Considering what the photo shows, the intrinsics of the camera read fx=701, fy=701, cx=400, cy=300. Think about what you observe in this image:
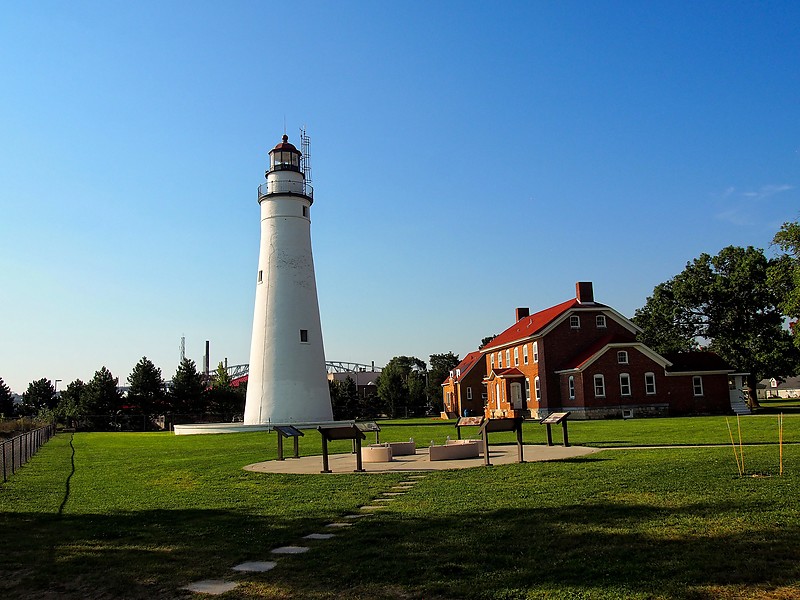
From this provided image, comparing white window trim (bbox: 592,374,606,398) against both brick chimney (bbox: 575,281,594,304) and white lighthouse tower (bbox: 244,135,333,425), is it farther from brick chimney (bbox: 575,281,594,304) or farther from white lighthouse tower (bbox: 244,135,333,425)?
white lighthouse tower (bbox: 244,135,333,425)

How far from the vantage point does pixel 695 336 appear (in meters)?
56.1

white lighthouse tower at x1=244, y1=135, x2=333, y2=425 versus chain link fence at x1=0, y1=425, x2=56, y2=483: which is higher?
white lighthouse tower at x1=244, y1=135, x2=333, y2=425

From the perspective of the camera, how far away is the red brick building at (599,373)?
45.3 metres

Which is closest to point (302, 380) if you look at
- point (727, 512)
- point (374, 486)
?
point (374, 486)

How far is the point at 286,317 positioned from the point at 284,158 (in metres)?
10.2

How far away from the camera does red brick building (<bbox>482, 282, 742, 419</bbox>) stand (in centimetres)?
4528

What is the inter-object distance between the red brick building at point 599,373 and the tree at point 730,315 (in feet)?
9.87

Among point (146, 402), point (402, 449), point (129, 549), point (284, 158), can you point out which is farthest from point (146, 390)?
point (129, 549)

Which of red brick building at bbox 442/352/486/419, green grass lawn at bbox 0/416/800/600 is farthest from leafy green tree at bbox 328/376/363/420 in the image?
green grass lawn at bbox 0/416/800/600

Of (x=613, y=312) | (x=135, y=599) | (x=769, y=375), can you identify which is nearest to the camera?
(x=135, y=599)

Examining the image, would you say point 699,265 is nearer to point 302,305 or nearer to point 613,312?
point 613,312

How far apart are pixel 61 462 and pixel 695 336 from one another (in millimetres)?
48115

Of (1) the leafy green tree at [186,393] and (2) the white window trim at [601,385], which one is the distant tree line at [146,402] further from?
(2) the white window trim at [601,385]

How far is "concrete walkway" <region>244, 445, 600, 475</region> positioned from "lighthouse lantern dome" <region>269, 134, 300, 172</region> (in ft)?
87.1
